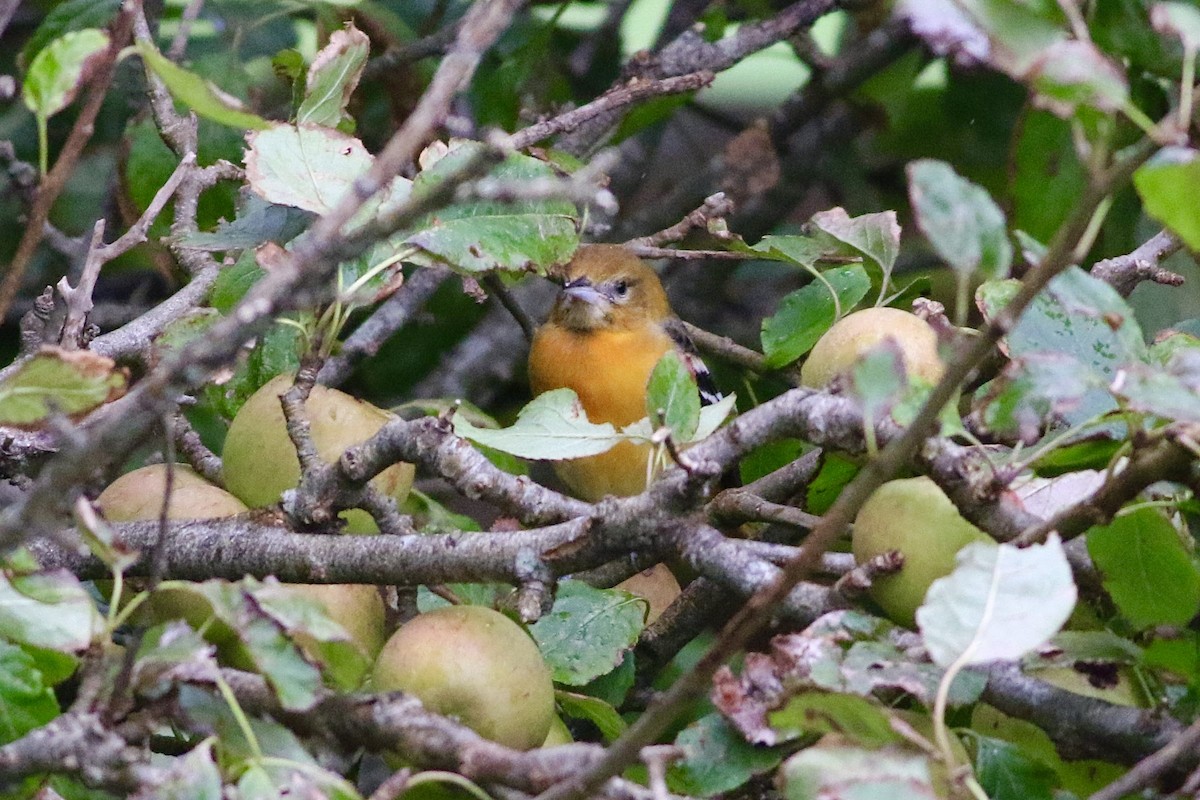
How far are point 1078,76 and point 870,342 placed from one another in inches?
40.6

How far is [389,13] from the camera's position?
3982 mm

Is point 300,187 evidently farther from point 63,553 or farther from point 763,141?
point 763,141

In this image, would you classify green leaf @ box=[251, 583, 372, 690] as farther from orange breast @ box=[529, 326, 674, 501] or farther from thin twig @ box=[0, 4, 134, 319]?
orange breast @ box=[529, 326, 674, 501]

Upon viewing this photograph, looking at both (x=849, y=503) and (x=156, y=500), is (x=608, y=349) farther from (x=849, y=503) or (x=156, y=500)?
(x=849, y=503)

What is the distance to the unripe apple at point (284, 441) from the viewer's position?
→ 7.22 ft

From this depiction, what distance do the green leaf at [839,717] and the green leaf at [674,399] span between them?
450mm

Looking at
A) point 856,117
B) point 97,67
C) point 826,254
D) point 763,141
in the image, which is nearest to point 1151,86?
point 826,254

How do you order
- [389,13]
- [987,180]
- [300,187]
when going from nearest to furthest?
[300,187] → [389,13] → [987,180]

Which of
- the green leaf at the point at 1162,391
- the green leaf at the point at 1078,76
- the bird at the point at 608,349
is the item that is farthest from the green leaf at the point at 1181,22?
the bird at the point at 608,349

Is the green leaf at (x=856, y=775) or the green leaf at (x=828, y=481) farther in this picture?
the green leaf at (x=828, y=481)

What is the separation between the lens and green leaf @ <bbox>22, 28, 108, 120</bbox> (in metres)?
1.60

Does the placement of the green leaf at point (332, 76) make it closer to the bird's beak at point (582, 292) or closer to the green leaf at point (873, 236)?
the green leaf at point (873, 236)

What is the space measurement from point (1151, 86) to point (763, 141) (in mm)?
1382

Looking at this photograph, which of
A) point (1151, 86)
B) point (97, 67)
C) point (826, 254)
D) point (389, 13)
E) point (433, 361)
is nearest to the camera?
point (97, 67)
